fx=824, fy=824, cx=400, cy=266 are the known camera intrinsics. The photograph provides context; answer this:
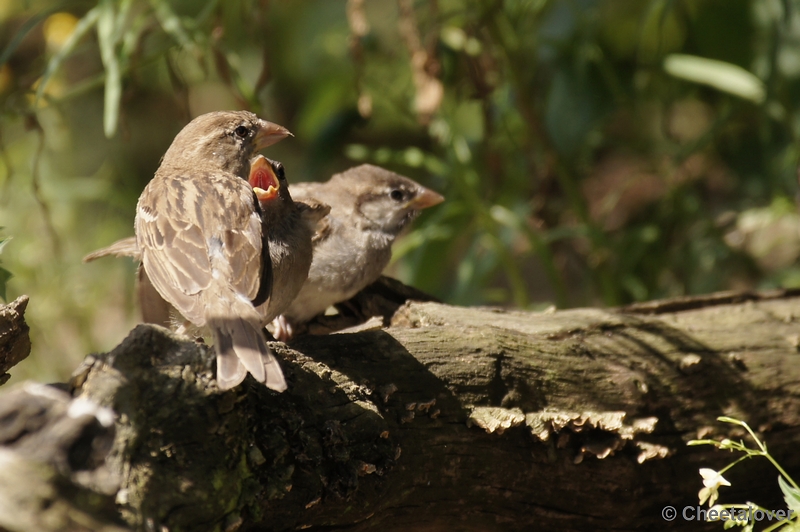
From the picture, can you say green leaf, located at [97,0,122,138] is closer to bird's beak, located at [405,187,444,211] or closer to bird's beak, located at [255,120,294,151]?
bird's beak, located at [255,120,294,151]

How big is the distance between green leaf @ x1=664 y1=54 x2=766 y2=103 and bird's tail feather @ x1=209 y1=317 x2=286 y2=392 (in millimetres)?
3441

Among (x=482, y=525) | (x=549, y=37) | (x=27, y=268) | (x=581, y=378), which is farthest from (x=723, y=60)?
(x=27, y=268)

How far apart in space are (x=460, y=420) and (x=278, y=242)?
0.87 metres

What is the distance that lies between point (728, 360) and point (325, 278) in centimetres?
152

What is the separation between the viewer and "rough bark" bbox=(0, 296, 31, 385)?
202cm

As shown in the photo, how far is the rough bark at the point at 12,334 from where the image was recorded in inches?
79.4

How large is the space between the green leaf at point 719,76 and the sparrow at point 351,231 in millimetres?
1701

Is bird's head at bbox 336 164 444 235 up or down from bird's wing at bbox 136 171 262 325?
up

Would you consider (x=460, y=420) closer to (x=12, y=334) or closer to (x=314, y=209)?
(x=314, y=209)

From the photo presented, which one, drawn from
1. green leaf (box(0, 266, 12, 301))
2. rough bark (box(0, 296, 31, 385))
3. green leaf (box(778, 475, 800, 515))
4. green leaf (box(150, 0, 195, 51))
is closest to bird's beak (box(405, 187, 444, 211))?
green leaf (box(150, 0, 195, 51))

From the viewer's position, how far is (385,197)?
3.83m

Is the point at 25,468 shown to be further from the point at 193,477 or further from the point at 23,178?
the point at 23,178

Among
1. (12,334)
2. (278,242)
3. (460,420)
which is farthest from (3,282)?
(460,420)

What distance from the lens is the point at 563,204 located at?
5383mm
